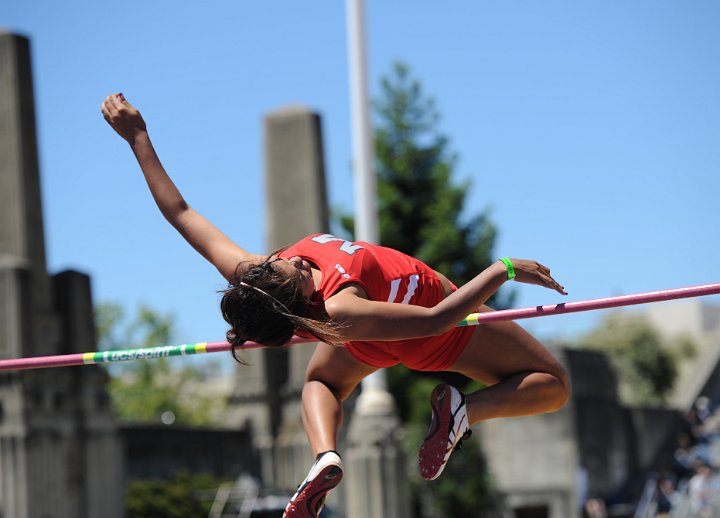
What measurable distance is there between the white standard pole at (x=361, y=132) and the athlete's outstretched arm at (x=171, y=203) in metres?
9.70

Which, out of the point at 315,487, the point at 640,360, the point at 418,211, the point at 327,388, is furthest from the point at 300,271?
the point at 640,360

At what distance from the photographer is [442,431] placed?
5254 millimetres

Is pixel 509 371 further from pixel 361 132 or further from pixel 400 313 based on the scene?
pixel 361 132

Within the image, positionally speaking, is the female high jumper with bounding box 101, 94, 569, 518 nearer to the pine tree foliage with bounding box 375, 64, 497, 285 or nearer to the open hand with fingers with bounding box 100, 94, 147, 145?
the open hand with fingers with bounding box 100, 94, 147, 145

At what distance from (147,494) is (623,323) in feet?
83.4

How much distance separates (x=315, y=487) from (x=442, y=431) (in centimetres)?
65

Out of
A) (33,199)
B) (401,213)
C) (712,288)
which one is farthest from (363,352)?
(401,213)

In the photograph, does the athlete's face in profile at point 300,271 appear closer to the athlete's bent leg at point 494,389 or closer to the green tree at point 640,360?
the athlete's bent leg at point 494,389

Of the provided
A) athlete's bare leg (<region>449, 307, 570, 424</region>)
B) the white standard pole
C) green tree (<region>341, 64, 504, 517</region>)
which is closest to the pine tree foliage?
green tree (<region>341, 64, 504, 517</region>)

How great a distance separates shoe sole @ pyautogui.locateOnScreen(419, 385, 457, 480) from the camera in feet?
17.1

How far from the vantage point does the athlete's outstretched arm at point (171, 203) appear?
5.26 m

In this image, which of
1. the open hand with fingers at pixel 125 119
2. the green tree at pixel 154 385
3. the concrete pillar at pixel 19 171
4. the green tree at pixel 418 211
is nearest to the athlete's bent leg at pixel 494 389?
the open hand with fingers at pixel 125 119

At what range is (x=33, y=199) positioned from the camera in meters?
14.4

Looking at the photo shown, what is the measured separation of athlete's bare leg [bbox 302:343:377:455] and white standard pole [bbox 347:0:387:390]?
383 inches
